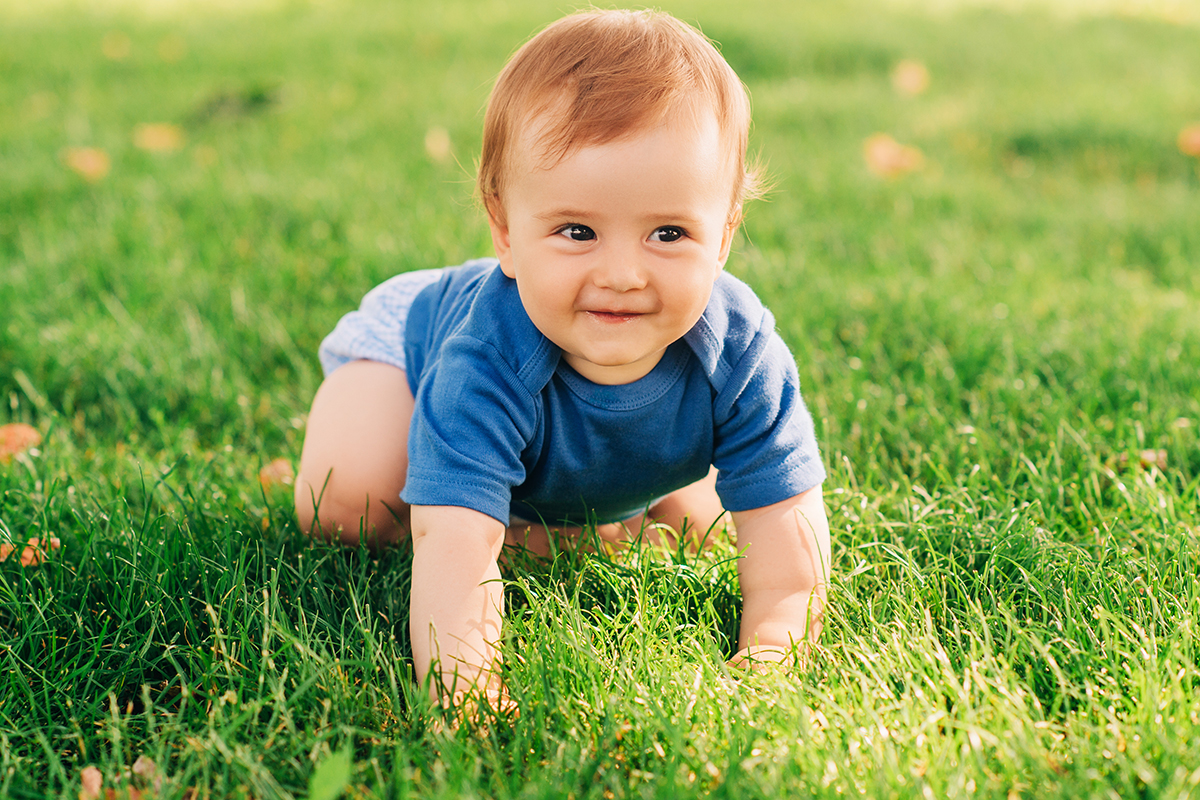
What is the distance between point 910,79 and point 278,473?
15.6 feet

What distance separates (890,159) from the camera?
14.3ft

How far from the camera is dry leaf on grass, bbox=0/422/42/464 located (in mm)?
2324

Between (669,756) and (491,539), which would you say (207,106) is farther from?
(669,756)

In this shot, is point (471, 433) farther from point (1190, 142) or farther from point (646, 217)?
point (1190, 142)

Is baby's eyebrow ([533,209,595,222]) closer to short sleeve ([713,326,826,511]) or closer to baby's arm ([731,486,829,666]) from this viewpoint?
short sleeve ([713,326,826,511])

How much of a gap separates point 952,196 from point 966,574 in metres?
2.69

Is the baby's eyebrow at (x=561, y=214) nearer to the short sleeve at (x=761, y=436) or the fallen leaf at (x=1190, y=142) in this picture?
the short sleeve at (x=761, y=436)

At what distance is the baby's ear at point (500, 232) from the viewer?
1675mm

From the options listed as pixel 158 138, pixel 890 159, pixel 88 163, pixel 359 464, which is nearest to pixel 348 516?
pixel 359 464

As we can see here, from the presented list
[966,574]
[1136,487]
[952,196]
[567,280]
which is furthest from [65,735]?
[952,196]

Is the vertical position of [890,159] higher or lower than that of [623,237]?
lower

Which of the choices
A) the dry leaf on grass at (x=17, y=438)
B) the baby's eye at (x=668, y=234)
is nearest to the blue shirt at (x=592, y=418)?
the baby's eye at (x=668, y=234)

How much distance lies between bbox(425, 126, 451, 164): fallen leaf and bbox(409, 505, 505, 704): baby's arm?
121 inches

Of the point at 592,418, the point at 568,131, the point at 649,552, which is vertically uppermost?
the point at 568,131
